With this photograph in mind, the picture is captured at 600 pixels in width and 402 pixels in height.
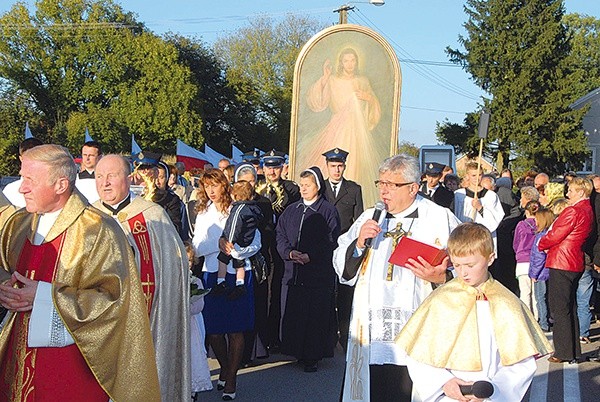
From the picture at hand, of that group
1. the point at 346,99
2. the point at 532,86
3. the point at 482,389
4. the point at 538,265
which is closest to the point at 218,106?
the point at 532,86

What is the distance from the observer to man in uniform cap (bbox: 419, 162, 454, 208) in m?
10.8

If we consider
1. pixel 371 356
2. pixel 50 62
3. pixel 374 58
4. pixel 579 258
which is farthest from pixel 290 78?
pixel 371 356

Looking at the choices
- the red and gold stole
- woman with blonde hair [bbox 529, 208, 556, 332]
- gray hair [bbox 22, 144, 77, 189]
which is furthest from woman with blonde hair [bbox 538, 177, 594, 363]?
gray hair [bbox 22, 144, 77, 189]

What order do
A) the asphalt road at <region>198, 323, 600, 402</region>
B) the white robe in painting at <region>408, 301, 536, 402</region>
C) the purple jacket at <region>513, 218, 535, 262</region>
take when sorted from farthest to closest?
the purple jacket at <region>513, 218, 535, 262</region> → the asphalt road at <region>198, 323, 600, 402</region> → the white robe in painting at <region>408, 301, 536, 402</region>

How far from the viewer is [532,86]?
140ft

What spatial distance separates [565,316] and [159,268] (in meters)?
5.11

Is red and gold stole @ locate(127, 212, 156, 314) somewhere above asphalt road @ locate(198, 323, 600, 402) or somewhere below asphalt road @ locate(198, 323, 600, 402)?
above

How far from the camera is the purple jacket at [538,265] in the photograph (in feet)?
34.9

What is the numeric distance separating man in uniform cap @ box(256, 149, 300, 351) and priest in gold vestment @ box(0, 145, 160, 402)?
17.0 feet

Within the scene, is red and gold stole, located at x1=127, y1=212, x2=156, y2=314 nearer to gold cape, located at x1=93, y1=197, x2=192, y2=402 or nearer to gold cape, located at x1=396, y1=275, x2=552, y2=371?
gold cape, located at x1=93, y1=197, x2=192, y2=402

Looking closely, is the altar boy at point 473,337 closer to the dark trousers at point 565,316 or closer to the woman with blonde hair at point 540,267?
the dark trousers at point 565,316

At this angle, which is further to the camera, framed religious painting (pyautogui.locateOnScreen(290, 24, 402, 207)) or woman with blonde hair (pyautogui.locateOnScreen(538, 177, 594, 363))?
framed religious painting (pyautogui.locateOnScreen(290, 24, 402, 207))

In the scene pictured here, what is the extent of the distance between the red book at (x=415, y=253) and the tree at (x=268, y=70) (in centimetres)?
4843

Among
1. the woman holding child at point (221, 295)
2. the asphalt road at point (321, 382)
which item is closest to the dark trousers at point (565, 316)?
the asphalt road at point (321, 382)
